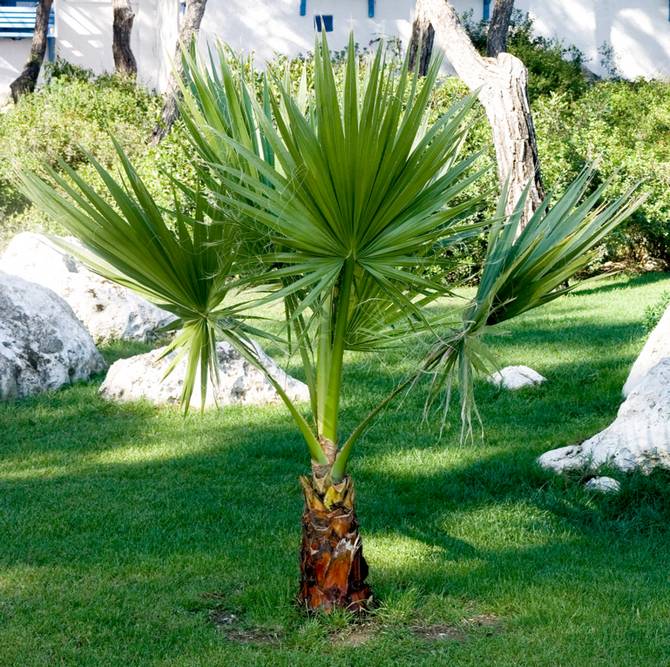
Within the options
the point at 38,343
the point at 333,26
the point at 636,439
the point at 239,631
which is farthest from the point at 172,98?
the point at 333,26

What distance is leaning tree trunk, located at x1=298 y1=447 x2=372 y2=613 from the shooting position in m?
4.21

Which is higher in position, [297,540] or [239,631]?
[297,540]

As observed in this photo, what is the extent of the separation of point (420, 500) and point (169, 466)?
174 cm

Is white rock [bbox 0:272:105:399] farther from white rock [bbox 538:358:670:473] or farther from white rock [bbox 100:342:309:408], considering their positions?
white rock [bbox 538:358:670:473]

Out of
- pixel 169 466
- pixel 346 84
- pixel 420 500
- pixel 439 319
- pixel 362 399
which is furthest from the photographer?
pixel 362 399

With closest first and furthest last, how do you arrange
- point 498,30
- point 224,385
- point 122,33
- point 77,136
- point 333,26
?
point 224,385, point 77,136, point 498,30, point 122,33, point 333,26

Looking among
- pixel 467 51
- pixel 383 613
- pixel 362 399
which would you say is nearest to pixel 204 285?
pixel 383 613

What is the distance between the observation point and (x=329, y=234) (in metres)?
3.68

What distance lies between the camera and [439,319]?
156 inches

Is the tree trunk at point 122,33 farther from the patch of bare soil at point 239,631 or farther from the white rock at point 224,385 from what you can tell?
the patch of bare soil at point 239,631

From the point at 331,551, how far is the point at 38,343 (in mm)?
5439

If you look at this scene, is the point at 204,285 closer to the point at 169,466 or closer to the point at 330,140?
the point at 330,140

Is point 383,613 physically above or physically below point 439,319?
below

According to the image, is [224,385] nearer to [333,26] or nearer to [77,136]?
[77,136]
